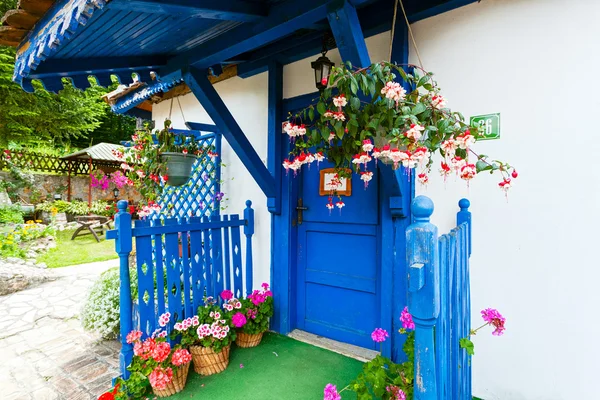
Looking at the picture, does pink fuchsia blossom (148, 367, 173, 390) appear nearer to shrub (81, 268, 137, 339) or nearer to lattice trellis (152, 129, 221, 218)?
shrub (81, 268, 137, 339)

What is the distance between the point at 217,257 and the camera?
2588mm

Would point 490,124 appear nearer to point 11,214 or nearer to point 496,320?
point 496,320

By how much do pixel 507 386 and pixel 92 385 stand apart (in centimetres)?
273

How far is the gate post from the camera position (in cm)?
79

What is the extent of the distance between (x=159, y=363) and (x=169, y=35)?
7.25ft

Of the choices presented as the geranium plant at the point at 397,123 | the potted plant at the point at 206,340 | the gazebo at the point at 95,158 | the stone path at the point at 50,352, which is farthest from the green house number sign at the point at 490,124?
the gazebo at the point at 95,158

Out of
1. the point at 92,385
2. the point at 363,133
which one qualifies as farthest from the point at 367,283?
the point at 92,385

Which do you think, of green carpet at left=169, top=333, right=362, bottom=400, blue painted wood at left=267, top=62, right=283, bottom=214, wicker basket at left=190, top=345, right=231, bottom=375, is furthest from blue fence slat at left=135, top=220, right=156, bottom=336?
blue painted wood at left=267, top=62, right=283, bottom=214

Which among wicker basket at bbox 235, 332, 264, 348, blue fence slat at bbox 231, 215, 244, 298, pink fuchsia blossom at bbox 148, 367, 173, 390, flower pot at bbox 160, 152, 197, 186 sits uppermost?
flower pot at bbox 160, 152, 197, 186

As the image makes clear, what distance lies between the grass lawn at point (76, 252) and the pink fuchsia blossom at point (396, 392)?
6439 millimetres

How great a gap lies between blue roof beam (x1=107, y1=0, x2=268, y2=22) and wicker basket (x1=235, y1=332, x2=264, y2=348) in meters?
2.29

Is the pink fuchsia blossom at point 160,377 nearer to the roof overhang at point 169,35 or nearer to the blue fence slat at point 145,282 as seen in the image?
the blue fence slat at point 145,282

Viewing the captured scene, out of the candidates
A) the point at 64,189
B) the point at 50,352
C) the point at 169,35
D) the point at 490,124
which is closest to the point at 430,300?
the point at 490,124

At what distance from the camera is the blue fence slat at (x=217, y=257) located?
2551mm
